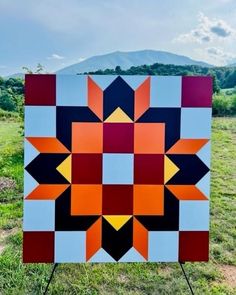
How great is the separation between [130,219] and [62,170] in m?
0.37

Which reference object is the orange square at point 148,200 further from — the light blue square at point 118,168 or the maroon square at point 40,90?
the maroon square at point 40,90

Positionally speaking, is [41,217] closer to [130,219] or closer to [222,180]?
[130,219]

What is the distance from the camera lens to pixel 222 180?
14.6 ft

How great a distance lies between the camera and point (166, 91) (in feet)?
5.16

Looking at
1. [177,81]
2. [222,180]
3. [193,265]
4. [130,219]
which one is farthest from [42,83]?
[222,180]

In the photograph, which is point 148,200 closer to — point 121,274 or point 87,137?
point 87,137

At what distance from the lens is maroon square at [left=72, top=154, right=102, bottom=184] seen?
5.25 ft

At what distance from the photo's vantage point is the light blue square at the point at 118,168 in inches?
63.3

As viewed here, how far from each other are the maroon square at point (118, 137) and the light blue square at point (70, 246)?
1.29 ft

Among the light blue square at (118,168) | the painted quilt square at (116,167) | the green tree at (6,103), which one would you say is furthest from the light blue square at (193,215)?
the green tree at (6,103)

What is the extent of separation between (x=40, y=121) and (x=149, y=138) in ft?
1.53

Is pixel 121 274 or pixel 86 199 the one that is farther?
pixel 121 274

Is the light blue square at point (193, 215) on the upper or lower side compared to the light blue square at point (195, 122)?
lower

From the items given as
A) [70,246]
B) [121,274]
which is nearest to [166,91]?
[70,246]
